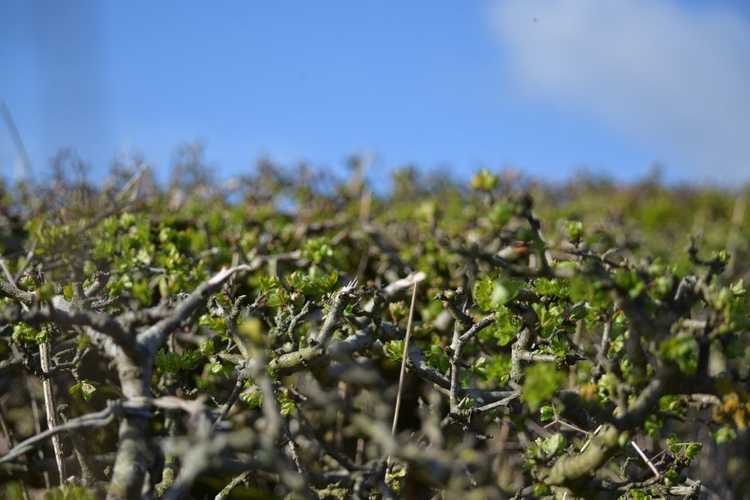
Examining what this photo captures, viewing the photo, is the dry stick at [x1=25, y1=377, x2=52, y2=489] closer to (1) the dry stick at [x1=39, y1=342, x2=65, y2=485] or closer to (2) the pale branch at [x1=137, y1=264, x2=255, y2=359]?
(1) the dry stick at [x1=39, y1=342, x2=65, y2=485]

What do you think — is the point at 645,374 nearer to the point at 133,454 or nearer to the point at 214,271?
the point at 133,454

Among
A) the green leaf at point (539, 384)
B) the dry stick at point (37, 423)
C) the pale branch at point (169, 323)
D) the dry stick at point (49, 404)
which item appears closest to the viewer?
the green leaf at point (539, 384)

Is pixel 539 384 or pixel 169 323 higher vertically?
pixel 169 323

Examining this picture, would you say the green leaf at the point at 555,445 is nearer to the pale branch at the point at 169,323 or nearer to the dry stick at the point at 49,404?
the pale branch at the point at 169,323

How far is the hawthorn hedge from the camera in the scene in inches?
78.5

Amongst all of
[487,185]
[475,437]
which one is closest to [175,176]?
[475,437]

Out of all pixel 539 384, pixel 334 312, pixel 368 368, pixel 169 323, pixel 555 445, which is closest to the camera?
pixel 539 384

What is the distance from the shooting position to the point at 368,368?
3.22 metres

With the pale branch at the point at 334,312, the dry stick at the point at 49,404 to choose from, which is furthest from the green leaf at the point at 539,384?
the dry stick at the point at 49,404

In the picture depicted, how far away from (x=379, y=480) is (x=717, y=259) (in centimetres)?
121

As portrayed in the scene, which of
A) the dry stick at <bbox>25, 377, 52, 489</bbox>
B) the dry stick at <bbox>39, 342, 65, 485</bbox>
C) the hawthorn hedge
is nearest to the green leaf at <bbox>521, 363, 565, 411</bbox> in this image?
the hawthorn hedge

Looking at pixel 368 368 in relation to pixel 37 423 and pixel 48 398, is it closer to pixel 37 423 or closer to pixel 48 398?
pixel 48 398

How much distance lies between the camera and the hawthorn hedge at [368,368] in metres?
2.00

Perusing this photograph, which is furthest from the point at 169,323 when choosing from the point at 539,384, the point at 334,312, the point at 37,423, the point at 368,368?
the point at 37,423
